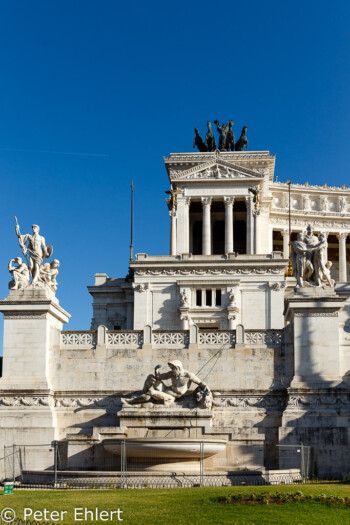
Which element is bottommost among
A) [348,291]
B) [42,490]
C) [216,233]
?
[42,490]

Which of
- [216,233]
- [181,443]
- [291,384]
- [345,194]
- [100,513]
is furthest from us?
[345,194]

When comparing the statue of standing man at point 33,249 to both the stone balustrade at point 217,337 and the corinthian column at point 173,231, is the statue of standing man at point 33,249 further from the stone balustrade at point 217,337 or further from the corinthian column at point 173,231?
the corinthian column at point 173,231

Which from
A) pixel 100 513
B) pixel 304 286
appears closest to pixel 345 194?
pixel 304 286

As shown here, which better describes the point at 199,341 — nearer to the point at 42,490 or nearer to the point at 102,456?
the point at 102,456

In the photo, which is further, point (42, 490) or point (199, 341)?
point (199, 341)

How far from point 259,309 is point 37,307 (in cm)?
3213

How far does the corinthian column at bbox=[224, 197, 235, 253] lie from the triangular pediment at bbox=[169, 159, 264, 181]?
2.38 metres

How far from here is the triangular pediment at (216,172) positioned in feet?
274

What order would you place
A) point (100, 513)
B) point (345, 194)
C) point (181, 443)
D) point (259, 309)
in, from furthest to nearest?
1. point (345, 194)
2. point (259, 309)
3. point (181, 443)
4. point (100, 513)

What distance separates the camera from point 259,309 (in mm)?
63250

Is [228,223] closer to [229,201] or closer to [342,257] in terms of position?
[229,201]

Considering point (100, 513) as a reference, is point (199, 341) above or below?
above

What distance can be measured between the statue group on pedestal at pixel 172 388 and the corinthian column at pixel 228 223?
50445mm

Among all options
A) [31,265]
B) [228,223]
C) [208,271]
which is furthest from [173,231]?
[31,265]
